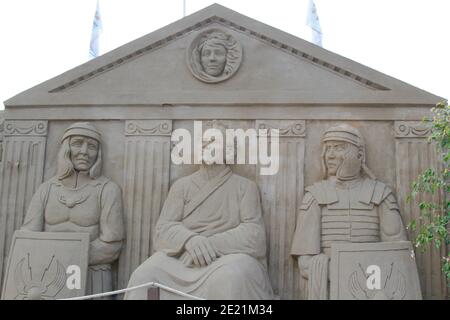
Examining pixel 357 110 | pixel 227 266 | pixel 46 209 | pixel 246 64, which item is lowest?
pixel 227 266

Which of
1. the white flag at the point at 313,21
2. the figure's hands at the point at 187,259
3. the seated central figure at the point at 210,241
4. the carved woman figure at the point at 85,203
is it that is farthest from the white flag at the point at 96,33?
the figure's hands at the point at 187,259

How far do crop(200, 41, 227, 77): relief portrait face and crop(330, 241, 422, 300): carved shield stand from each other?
286 cm

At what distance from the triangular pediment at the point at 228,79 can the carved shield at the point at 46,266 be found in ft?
6.39

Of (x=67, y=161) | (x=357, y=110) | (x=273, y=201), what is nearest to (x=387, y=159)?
(x=357, y=110)

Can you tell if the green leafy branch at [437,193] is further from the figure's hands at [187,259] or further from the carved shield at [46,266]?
the carved shield at [46,266]

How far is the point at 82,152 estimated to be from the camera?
895 centimetres

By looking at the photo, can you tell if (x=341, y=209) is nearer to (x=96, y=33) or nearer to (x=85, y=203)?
(x=85, y=203)

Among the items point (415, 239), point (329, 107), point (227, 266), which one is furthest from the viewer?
point (329, 107)

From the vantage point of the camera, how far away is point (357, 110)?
895 centimetres

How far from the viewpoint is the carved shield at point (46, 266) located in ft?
26.9

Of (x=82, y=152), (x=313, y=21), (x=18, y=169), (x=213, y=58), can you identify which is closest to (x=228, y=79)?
(x=213, y=58)

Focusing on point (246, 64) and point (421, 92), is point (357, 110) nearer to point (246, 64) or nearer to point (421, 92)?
point (421, 92)

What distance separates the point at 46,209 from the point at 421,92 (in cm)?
503

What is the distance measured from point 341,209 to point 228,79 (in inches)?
91.2
